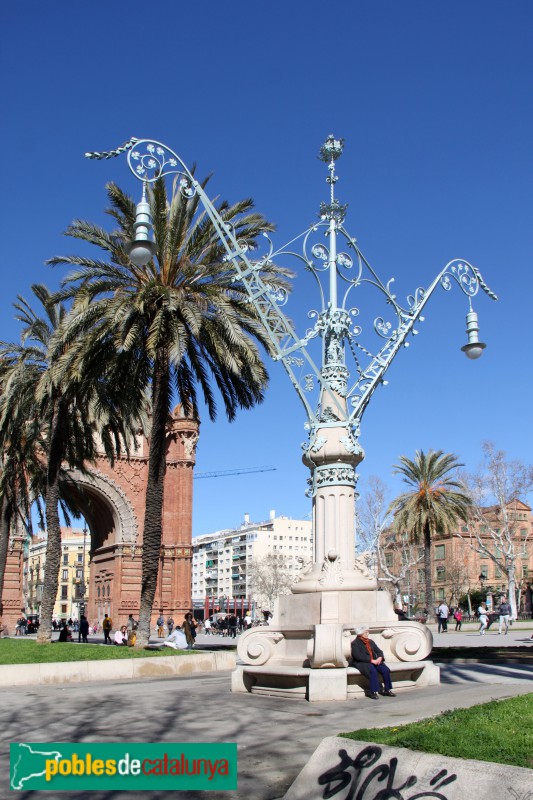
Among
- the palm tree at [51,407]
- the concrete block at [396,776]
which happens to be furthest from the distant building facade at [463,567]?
the concrete block at [396,776]

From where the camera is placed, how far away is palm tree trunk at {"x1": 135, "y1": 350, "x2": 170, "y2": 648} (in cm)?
1873

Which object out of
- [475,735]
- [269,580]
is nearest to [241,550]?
[269,580]

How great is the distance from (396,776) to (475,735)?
3.14 feet

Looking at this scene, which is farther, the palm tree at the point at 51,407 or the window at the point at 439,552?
the window at the point at 439,552

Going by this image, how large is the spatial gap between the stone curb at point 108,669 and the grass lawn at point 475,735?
10.4m

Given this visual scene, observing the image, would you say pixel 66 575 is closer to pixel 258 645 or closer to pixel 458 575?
pixel 458 575

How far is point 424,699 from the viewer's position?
9430mm

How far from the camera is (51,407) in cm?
2323

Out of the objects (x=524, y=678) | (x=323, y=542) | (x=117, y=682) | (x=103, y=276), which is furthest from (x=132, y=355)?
(x=524, y=678)

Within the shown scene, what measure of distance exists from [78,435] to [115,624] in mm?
25328

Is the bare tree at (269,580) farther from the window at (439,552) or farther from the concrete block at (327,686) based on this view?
the concrete block at (327,686)

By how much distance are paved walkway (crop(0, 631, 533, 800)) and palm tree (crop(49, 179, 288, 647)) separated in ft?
24.8

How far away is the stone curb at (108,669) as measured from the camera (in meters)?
14.9

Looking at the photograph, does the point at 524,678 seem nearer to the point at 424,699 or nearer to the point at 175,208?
the point at 424,699
